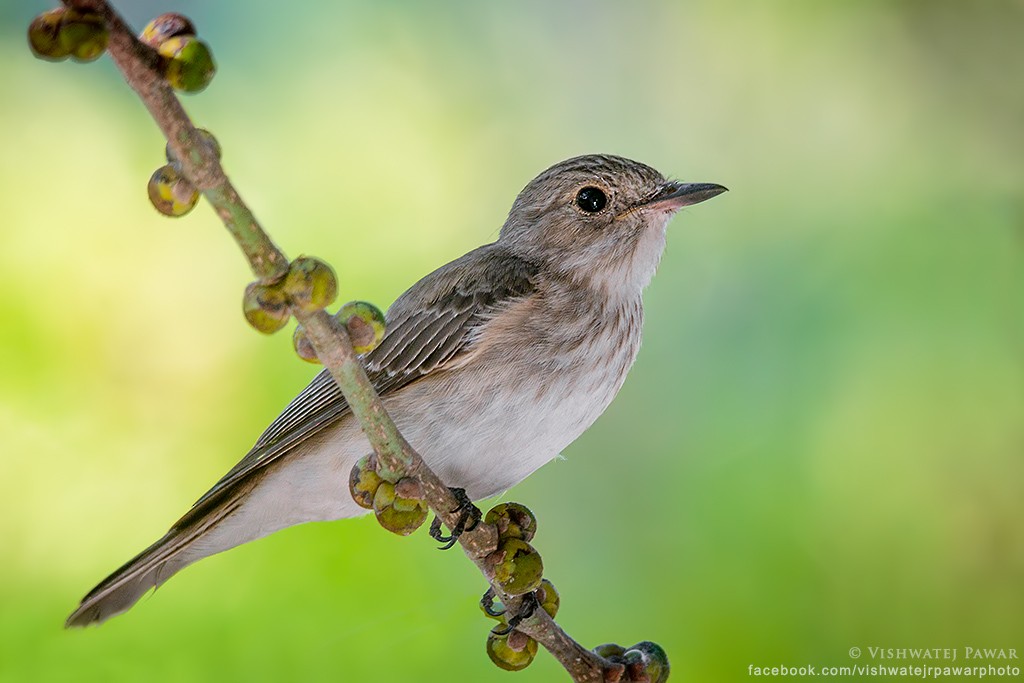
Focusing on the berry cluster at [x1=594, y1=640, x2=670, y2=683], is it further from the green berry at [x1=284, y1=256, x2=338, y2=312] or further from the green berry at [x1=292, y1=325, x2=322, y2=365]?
the green berry at [x1=284, y1=256, x2=338, y2=312]

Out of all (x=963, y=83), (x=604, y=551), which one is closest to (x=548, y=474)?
(x=604, y=551)

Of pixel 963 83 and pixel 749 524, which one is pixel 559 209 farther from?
pixel 963 83

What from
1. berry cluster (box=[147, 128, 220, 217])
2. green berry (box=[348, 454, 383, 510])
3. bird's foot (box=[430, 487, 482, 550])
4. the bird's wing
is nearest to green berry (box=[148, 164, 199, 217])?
berry cluster (box=[147, 128, 220, 217])

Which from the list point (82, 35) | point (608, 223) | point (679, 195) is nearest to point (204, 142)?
point (82, 35)

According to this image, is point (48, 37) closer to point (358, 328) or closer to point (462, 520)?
point (358, 328)

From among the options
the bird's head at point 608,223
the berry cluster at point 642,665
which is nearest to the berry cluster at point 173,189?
the berry cluster at point 642,665

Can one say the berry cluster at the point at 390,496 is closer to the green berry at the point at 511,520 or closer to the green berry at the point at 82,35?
the green berry at the point at 511,520

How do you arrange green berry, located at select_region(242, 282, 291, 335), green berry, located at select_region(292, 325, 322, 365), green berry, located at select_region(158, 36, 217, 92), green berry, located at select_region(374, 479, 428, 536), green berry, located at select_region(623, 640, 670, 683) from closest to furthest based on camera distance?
green berry, located at select_region(158, 36, 217, 92) → green berry, located at select_region(242, 282, 291, 335) → green berry, located at select_region(292, 325, 322, 365) → green berry, located at select_region(374, 479, 428, 536) → green berry, located at select_region(623, 640, 670, 683)
